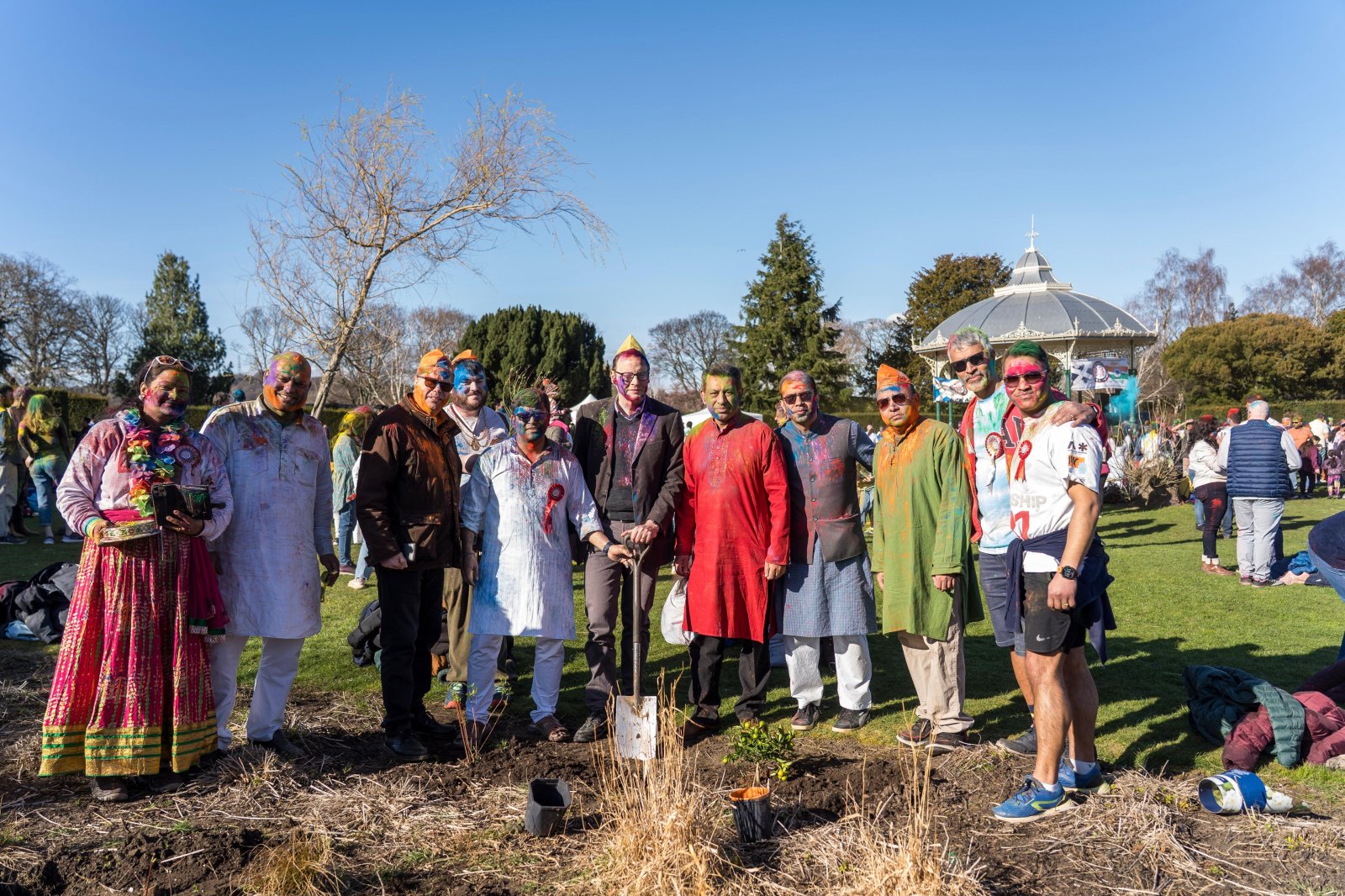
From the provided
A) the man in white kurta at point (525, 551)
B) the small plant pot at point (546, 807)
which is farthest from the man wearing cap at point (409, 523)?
the small plant pot at point (546, 807)

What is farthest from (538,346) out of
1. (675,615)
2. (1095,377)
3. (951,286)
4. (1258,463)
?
(675,615)

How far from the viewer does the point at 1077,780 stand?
4.07 meters

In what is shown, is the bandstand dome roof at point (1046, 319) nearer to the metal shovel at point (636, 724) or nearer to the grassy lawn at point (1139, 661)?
the grassy lawn at point (1139, 661)

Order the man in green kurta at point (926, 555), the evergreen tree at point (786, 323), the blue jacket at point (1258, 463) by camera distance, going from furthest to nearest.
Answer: the evergreen tree at point (786, 323)
the blue jacket at point (1258, 463)
the man in green kurta at point (926, 555)

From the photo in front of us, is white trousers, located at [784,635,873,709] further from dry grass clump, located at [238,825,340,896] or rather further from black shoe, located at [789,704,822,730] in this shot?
dry grass clump, located at [238,825,340,896]

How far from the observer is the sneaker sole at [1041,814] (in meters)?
3.80

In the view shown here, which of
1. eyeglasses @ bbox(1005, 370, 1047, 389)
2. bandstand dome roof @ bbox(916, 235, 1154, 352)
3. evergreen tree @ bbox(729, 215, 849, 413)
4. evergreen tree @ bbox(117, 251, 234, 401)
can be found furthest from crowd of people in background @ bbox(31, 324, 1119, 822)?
evergreen tree @ bbox(117, 251, 234, 401)

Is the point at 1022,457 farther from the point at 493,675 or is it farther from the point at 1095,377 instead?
the point at 1095,377

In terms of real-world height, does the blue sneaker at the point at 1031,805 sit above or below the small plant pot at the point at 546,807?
below

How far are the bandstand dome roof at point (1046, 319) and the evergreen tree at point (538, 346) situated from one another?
1923cm

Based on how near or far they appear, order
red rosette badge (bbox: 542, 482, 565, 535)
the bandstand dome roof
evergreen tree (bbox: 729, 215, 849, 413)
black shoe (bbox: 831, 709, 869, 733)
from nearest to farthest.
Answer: red rosette badge (bbox: 542, 482, 565, 535)
black shoe (bbox: 831, 709, 869, 733)
the bandstand dome roof
evergreen tree (bbox: 729, 215, 849, 413)

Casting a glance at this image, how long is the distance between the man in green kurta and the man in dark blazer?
1250mm

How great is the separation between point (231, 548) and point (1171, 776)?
4.72 metres

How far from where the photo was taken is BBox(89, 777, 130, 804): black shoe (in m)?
4.06
